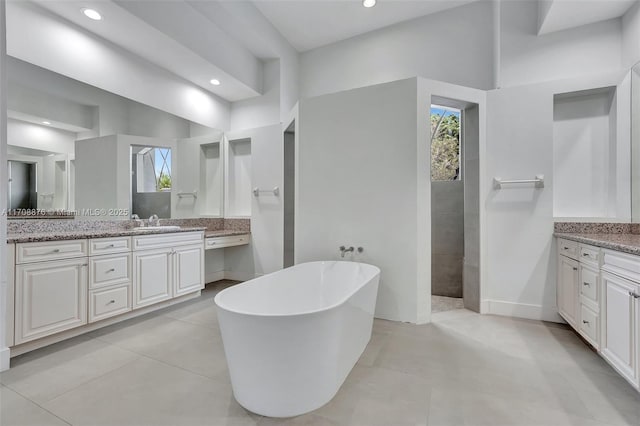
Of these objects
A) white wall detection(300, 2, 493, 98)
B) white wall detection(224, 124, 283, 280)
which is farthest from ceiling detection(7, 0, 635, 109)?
white wall detection(224, 124, 283, 280)

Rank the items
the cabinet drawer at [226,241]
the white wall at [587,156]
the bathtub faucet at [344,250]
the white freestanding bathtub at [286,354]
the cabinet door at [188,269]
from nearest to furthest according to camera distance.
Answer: the white freestanding bathtub at [286,354] < the white wall at [587,156] < the bathtub faucet at [344,250] < the cabinet door at [188,269] < the cabinet drawer at [226,241]

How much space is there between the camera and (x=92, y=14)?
2422 mm

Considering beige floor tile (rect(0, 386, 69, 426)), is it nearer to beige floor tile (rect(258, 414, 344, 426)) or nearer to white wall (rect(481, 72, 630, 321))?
beige floor tile (rect(258, 414, 344, 426))

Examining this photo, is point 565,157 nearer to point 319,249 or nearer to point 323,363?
point 319,249

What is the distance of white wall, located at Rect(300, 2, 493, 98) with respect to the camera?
3379 mm

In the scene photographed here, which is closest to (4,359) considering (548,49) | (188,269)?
(188,269)

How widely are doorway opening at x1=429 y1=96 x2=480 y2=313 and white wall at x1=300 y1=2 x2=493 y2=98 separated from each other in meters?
0.50

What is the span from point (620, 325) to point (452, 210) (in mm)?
2072

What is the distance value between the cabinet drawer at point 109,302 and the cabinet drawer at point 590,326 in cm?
363

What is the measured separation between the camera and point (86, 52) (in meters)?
2.64

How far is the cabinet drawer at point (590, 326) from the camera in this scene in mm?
1916

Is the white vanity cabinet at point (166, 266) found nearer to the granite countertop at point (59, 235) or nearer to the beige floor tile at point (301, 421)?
the granite countertop at point (59, 235)

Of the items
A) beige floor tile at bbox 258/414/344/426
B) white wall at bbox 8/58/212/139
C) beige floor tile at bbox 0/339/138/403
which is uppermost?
white wall at bbox 8/58/212/139

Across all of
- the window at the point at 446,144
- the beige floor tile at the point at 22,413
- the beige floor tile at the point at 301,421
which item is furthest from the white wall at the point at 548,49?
the beige floor tile at the point at 22,413
